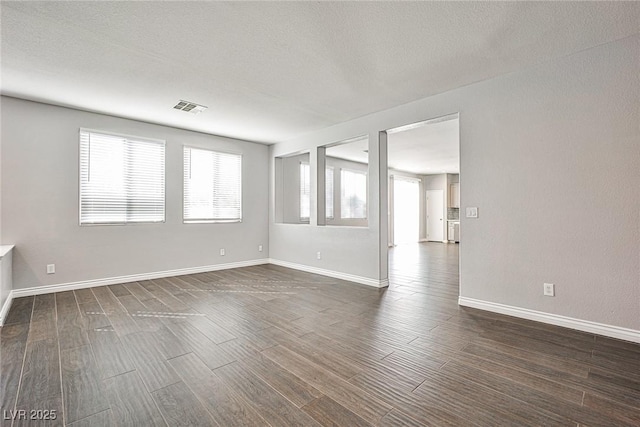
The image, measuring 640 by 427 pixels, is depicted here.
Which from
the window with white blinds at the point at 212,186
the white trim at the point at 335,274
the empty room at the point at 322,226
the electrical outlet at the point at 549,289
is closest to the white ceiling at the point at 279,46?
the empty room at the point at 322,226

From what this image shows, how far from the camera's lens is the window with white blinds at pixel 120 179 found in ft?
14.7

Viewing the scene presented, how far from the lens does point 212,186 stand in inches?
231

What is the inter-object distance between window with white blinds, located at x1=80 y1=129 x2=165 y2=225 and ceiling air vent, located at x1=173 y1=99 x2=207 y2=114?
1.17 meters

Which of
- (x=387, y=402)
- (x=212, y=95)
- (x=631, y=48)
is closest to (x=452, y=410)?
(x=387, y=402)

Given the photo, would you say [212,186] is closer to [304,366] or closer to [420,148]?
[304,366]

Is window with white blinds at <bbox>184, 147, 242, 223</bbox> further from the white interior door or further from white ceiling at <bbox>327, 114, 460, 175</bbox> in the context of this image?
the white interior door

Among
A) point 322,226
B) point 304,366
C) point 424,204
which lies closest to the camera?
point 304,366

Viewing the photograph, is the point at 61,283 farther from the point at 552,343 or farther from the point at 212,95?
the point at 552,343

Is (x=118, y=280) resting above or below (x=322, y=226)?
below

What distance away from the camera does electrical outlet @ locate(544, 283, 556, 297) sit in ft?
9.71

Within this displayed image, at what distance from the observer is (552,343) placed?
2541mm

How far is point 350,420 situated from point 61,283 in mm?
4658

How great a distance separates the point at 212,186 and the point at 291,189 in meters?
1.80

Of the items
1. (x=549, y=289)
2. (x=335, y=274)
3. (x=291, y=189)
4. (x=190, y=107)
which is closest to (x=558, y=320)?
(x=549, y=289)
